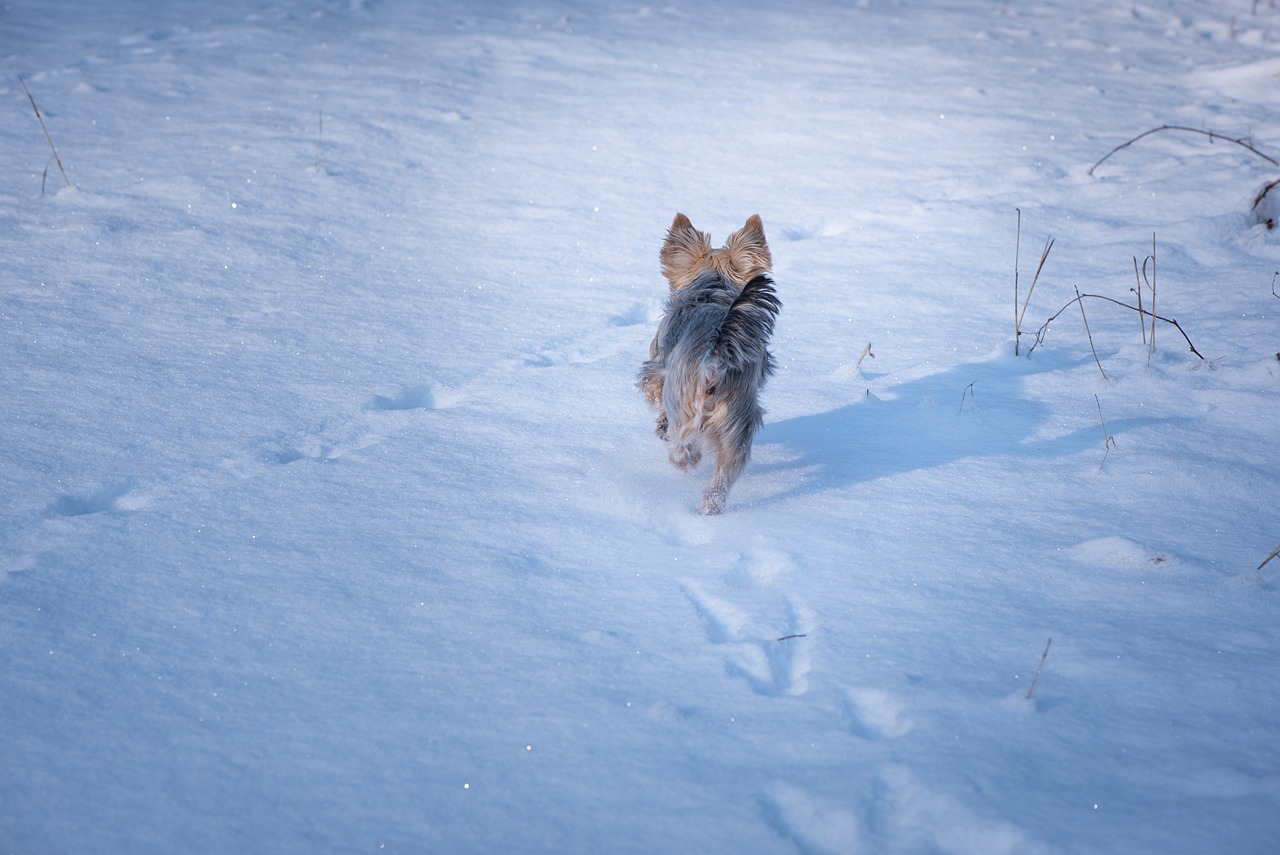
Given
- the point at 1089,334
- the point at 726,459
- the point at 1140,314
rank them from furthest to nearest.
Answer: the point at 1140,314 → the point at 1089,334 → the point at 726,459

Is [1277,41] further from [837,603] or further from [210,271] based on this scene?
[210,271]

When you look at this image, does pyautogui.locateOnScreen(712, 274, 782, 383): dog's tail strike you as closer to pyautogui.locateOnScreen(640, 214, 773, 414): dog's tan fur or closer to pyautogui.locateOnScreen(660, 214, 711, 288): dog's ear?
pyautogui.locateOnScreen(640, 214, 773, 414): dog's tan fur

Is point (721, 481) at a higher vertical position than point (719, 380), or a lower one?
lower

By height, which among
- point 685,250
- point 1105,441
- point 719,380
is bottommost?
point 1105,441

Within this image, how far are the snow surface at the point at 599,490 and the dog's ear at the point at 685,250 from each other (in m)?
0.66

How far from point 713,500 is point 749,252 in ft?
3.84

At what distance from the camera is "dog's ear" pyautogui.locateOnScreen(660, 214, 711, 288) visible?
12.3 ft

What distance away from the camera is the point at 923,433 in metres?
3.74

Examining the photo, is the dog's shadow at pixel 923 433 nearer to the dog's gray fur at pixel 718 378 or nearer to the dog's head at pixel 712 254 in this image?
the dog's gray fur at pixel 718 378

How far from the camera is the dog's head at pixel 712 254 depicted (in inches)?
144

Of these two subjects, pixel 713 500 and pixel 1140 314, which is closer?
pixel 713 500

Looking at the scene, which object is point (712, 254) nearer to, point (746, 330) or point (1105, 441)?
point (746, 330)

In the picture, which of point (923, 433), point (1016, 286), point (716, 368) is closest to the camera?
point (716, 368)

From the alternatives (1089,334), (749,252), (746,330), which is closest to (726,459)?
(746,330)
